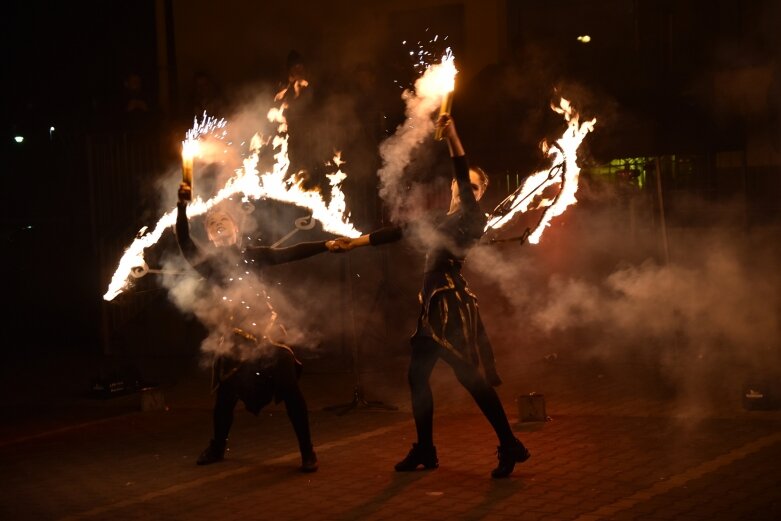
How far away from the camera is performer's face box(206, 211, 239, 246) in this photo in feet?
23.9

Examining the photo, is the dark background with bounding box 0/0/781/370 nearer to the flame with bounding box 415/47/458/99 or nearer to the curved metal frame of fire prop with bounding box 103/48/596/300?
the curved metal frame of fire prop with bounding box 103/48/596/300

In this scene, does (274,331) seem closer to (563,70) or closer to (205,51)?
(563,70)

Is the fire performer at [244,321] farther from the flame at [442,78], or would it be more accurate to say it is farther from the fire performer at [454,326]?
the flame at [442,78]

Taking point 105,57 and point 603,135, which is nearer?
point 603,135

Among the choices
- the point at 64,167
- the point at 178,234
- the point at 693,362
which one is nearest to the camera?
the point at 178,234

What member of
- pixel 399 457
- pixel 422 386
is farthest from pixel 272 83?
pixel 422 386

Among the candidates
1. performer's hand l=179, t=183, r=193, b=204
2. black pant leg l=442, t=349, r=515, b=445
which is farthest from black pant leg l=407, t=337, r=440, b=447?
performer's hand l=179, t=183, r=193, b=204

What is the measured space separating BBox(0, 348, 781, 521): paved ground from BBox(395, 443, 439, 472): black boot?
0.08m

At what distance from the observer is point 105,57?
54.9ft

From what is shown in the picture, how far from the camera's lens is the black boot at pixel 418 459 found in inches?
272

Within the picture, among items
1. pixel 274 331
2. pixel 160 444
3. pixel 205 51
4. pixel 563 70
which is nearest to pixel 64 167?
pixel 205 51

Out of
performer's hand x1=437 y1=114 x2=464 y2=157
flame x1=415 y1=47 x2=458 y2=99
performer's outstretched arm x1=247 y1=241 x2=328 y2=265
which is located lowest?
performer's outstretched arm x1=247 y1=241 x2=328 y2=265

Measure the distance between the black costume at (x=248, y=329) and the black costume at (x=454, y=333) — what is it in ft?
2.70

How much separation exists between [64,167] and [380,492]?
37.2ft
